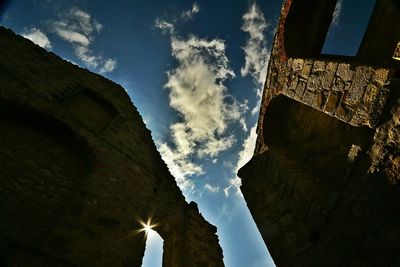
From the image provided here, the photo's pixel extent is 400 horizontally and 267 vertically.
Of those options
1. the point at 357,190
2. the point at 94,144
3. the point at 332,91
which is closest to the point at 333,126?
the point at 332,91

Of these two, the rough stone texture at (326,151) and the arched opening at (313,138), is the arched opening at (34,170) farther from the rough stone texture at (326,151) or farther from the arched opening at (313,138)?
the arched opening at (313,138)

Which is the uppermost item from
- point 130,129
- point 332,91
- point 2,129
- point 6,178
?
point 130,129

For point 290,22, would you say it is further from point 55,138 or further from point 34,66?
point 34,66

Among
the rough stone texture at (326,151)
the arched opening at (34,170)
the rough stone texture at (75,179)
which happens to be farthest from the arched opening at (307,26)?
the arched opening at (34,170)

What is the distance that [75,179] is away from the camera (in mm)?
5070

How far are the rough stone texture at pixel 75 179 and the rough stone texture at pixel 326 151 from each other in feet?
5.87

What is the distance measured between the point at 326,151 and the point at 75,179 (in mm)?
3876

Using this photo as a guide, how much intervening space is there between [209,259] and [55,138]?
3.49m

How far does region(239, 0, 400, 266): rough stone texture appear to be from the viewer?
2.68 m

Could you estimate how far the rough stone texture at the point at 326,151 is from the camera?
268cm

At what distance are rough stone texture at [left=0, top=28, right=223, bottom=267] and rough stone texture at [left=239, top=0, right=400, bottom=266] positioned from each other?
1790 mm

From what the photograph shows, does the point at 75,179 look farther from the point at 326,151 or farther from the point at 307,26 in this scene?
the point at 307,26

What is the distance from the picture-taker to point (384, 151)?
8.93 ft

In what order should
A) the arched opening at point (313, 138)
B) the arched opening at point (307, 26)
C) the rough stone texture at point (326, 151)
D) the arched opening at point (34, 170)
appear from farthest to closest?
the arched opening at point (307, 26) < the arched opening at point (34, 170) < the arched opening at point (313, 138) < the rough stone texture at point (326, 151)
